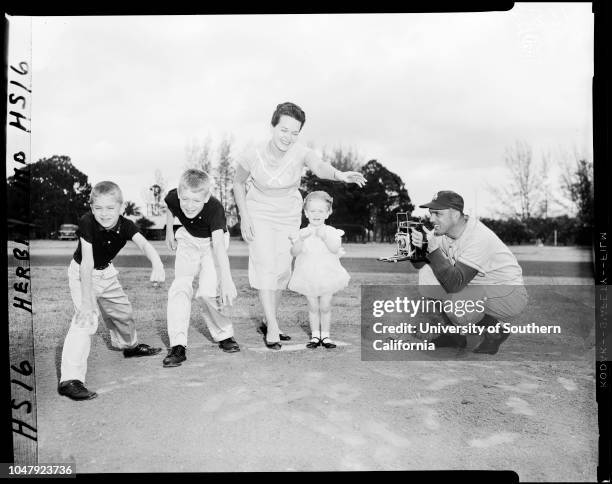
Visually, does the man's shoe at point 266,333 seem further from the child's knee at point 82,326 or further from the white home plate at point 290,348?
the child's knee at point 82,326

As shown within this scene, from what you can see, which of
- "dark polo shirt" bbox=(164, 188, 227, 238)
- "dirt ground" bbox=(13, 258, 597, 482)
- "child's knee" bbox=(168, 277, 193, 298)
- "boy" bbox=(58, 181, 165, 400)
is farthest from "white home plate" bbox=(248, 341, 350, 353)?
"dark polo shirt" bbox=(164, 188, 227, 238)

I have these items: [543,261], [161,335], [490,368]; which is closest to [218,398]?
[161,335]

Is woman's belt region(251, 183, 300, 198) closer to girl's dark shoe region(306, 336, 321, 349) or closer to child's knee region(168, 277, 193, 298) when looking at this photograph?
child's knee region(168, 277, 193, 298)

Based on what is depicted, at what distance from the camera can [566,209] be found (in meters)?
2.57

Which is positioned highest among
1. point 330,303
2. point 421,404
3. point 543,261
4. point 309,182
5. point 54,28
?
point 54,28

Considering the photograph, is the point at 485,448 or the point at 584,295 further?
the point at 584,295

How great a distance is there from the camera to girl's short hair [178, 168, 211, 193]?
255 centimetres

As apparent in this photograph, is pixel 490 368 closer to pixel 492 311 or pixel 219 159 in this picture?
pixel 492 311

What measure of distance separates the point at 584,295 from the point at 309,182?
5.15ft

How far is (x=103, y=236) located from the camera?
2500 millimetres

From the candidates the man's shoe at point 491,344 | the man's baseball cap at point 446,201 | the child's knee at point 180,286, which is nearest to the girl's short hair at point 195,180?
the child's knee at point 180,286

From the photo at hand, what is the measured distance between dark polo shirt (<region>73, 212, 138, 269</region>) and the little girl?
885 millimetres

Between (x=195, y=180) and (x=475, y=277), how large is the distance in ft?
5.27

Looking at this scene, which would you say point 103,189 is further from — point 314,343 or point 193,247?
point 314,343
